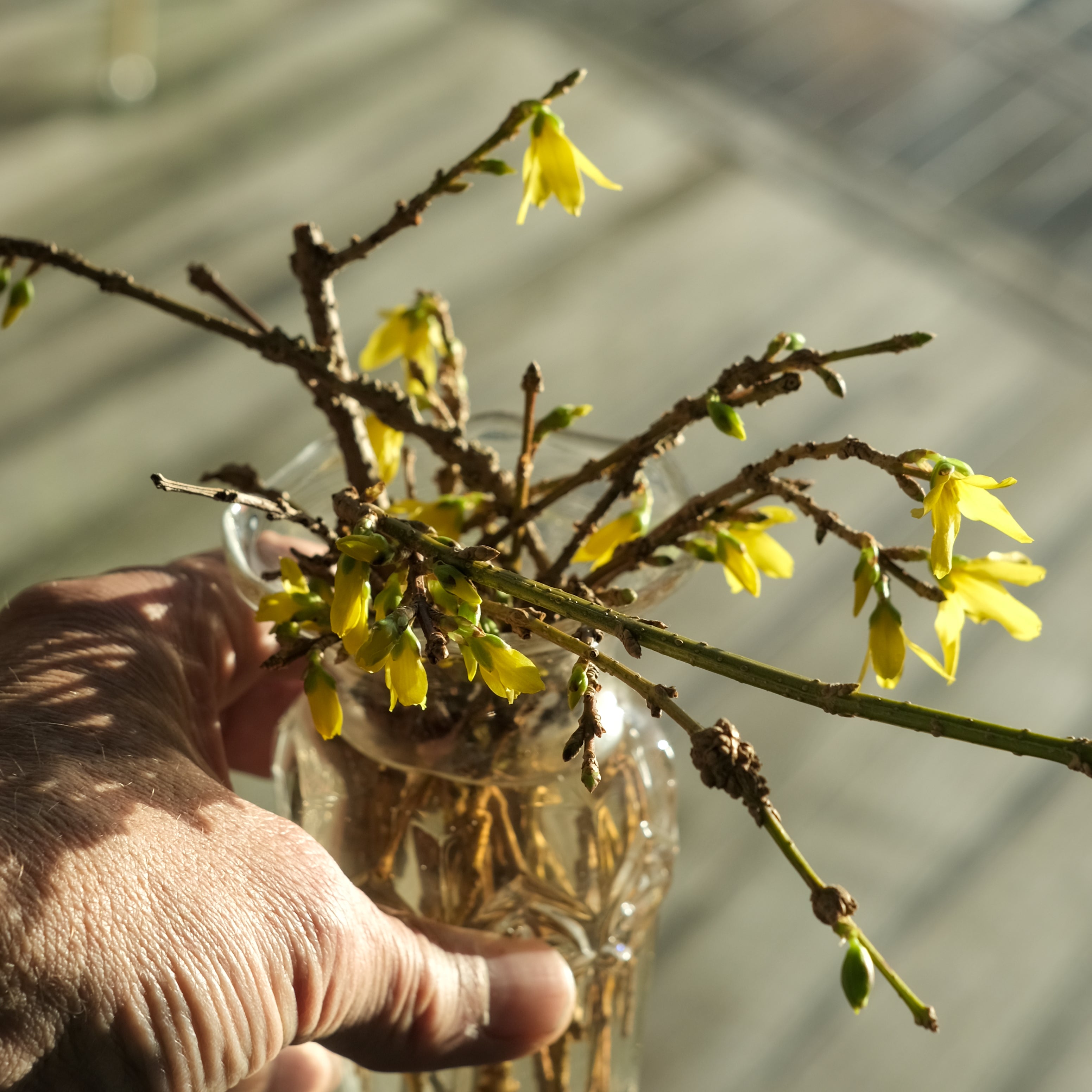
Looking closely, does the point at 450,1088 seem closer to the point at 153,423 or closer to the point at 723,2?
the point at 153,423

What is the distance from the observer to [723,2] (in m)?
1.58

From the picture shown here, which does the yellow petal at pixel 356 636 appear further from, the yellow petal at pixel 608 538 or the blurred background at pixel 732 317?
the blurred background at pixel 732 317

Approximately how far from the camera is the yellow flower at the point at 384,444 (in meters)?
0.46

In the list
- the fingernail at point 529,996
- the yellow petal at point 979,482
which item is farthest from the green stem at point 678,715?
the fingernail at point 529,996

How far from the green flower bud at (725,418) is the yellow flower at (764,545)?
6 centimetres

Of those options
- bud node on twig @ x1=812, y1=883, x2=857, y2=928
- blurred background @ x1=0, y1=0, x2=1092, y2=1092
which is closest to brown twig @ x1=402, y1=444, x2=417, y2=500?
bud node on twig @ x1=812, y1=883, x2=857, y2=928

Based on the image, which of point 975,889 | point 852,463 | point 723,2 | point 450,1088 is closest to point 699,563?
point 450,1088

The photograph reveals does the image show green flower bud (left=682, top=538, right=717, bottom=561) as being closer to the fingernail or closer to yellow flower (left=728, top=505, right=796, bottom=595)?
yellow flower (left=728, top=505, right=796, bottom=595)

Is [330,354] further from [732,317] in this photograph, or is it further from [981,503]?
[732,317]

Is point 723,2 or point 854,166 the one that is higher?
point 723,2

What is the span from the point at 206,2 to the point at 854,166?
2.84ft

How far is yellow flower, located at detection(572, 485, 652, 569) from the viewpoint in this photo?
1.39ft

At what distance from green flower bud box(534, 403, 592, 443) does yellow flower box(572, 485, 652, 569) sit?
36mm

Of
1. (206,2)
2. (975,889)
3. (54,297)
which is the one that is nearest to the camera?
(975,889)
